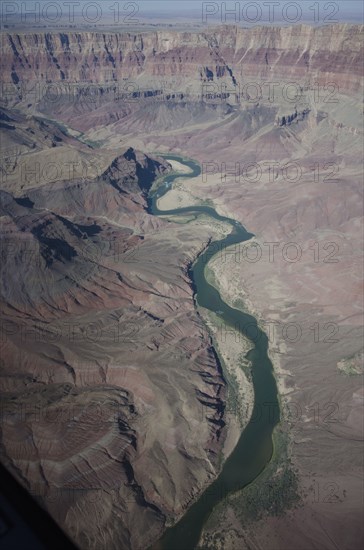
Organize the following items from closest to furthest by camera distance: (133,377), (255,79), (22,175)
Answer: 1. (133,377)
2. (22,175)
3. (255,79)

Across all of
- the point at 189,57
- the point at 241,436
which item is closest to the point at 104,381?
the point at 241,436

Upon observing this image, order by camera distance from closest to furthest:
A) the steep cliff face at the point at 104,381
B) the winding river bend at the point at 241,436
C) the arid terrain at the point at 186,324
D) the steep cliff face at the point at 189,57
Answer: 1. the winding river bend at the point at 241,436
2. the steep cliff face at the point at 104,381
3. the arid terrain at the point at 186,324
4. the steep cliff face at the point at 189,57

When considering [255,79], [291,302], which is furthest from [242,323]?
[255,79]

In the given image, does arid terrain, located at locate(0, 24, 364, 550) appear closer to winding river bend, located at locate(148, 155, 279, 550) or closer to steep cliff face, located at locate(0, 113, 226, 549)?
steep cliff face, located at locate(0, 113, 226, 549)

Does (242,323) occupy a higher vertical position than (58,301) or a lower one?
lower

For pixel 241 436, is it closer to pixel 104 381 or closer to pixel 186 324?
pixel 104 381

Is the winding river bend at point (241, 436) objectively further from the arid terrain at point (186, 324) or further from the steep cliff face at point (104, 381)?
the steep cliff face at point (104, 381)

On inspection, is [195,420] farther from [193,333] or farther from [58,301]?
[58,301]

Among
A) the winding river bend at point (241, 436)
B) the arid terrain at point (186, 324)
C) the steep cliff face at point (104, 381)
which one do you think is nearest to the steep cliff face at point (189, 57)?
the arid terrain at point (186, 324)
